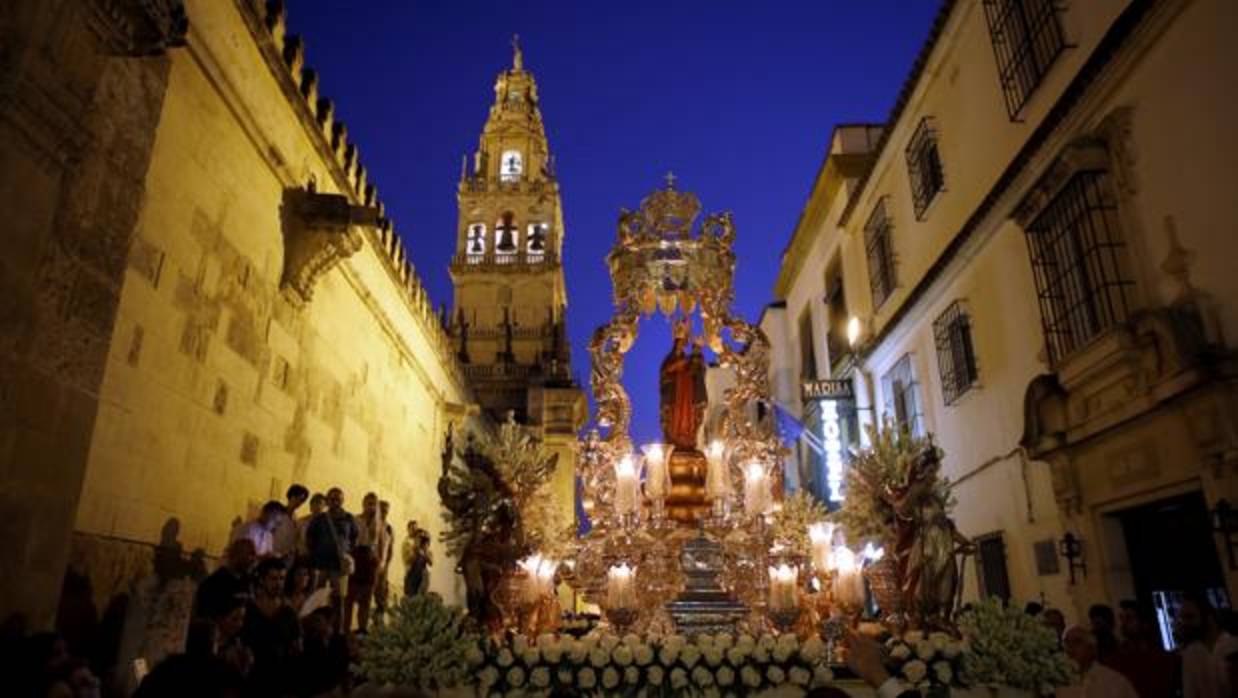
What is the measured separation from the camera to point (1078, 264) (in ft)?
30.6

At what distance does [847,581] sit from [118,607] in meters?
6.38

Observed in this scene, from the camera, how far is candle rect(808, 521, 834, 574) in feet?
27.2

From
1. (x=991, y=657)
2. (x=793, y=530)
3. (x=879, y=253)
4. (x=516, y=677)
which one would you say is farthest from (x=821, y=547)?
(x=879, y=253)

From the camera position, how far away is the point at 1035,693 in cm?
541

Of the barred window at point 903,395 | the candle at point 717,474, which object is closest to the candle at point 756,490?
the candle at point 717,474

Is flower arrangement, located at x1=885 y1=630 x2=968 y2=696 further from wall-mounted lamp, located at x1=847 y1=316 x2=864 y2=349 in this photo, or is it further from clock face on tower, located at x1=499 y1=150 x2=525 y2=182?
clock face on tower, located at x1=499 y1=150 x2=525 y2=182

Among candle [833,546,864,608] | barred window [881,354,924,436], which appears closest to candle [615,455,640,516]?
candle [833,546,864,608]

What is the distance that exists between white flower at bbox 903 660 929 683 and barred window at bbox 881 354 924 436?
952cm

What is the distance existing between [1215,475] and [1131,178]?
11.1ft

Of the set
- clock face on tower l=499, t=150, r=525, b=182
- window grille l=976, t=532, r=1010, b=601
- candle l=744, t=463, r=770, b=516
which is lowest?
window grille l=976, t=532, r=1010, b=601

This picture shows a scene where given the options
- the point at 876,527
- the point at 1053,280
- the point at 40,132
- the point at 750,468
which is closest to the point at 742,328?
the point at 750,468

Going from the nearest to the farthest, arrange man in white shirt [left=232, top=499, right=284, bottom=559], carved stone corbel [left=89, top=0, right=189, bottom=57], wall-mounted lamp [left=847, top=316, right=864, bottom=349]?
1. carved stone corbel [left=89, top=0, right=189, bottom=57]
2. man in white shirt [left=232, top=499, right=284, bottom=559]
3. wall-mounted lamp [left=847, top=316, right=864, bottom=349]

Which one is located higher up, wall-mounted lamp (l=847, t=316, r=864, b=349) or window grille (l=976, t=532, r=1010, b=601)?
wall-mounted lamp (l=847, t=316, r=864, b=349)

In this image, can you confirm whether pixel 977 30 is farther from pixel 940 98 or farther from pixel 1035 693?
pixel 1035 693
